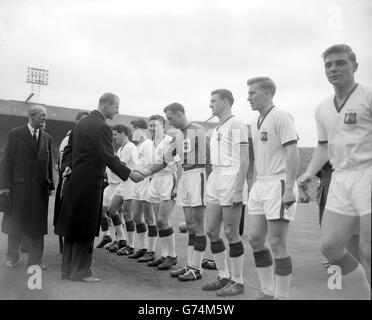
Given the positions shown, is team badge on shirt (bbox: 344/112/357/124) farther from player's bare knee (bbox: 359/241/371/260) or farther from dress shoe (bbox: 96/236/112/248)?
dress shoe (bbox: 96/236/112/248)

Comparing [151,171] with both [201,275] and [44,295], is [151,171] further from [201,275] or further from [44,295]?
[44,295]

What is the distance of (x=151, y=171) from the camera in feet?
20.8

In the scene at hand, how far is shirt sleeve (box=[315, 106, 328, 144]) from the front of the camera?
368cm

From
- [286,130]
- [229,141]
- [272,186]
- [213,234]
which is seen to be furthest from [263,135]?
[213,234]

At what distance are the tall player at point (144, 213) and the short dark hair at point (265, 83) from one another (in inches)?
121

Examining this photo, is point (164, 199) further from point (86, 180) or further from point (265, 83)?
point (265, 83)

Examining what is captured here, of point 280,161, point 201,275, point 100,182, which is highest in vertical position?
point 280,161

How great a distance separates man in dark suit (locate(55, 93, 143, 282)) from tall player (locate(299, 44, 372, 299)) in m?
2.96

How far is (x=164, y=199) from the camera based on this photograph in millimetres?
6320

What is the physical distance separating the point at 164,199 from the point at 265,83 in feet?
8.76

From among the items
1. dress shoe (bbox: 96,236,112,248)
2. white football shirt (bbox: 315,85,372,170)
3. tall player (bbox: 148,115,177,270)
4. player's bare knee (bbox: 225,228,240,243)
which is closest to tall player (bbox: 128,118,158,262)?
tall player (bbox: 148,115,177,270)

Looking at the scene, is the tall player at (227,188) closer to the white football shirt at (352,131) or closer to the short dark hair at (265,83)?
the short dark hair at (265,83)
